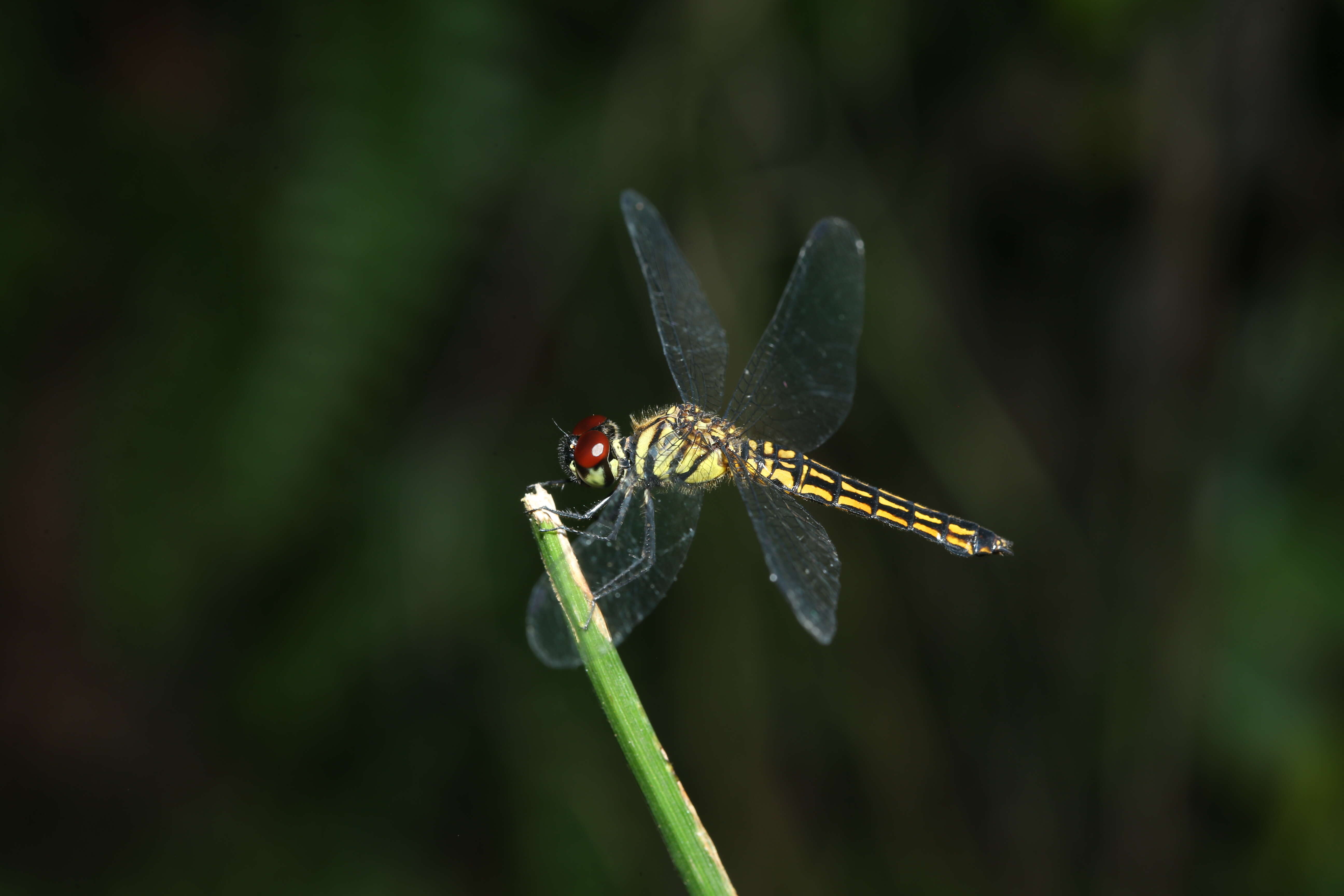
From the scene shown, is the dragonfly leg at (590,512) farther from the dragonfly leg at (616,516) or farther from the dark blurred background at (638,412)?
the dark blurred background at (638,412)

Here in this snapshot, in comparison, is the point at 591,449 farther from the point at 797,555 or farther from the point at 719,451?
the point at 797,555

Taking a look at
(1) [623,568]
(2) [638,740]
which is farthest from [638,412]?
(2) [638,740]

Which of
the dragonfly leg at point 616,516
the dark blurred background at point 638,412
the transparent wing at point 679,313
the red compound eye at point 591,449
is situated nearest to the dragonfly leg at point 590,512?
the dragonfly leg at point 616,516

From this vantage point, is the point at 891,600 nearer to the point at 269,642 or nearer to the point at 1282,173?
the point at 1282,173

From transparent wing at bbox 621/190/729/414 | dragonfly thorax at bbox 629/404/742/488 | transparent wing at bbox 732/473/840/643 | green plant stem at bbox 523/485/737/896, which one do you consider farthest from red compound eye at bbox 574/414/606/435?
green plant stem at bbox 523/485/737/896

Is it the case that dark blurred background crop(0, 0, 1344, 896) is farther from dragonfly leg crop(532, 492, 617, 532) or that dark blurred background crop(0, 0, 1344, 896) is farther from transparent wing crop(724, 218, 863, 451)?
transparent wing crop(724, 218, 863, 451)

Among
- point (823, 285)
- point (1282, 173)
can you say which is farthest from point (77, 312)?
point (1282, 173)

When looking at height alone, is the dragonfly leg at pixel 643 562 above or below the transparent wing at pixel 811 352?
below
